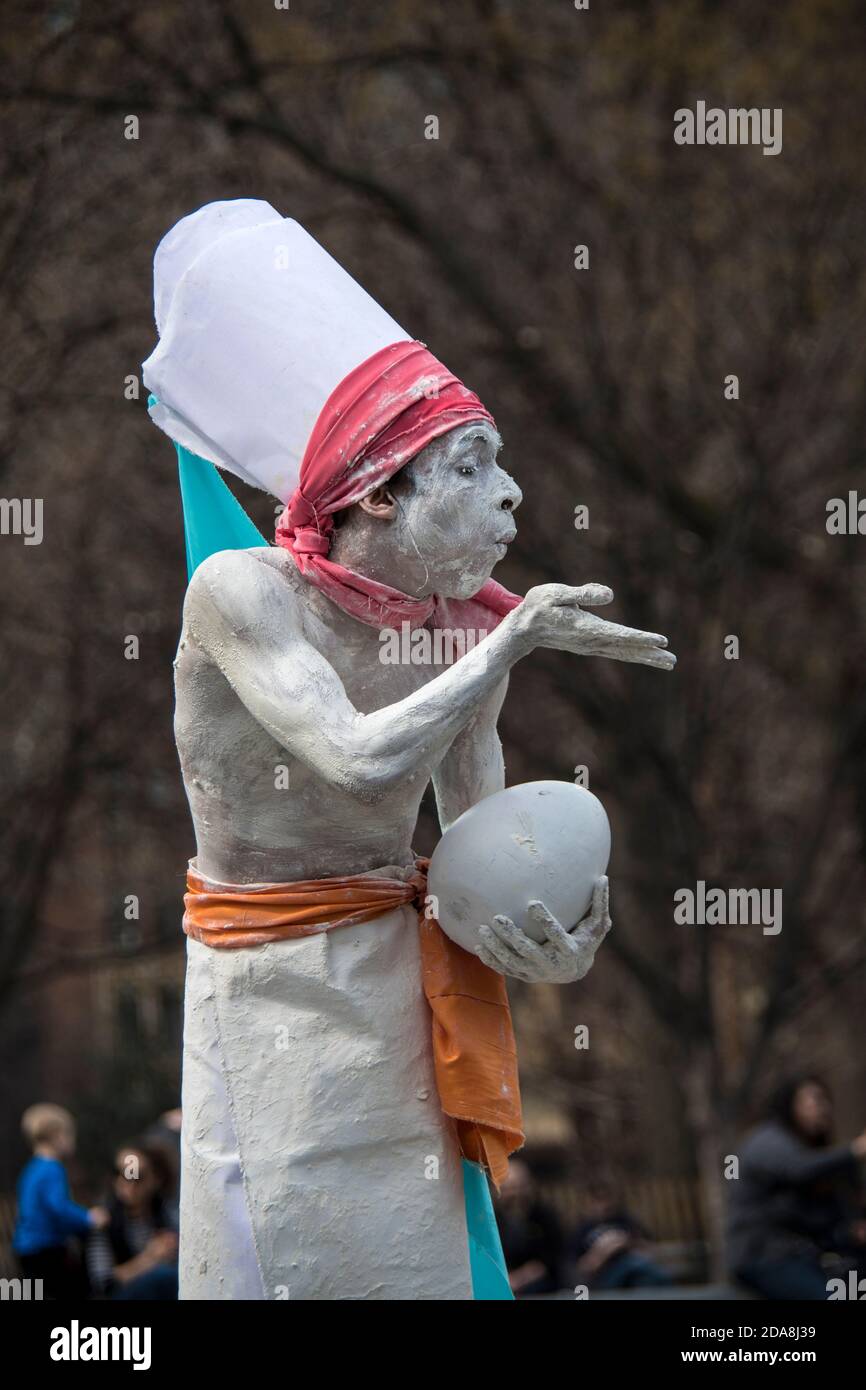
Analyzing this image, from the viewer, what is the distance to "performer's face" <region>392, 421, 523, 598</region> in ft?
17.4

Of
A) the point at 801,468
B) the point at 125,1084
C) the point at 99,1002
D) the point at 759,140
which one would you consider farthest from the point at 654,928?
the point at 99,1002

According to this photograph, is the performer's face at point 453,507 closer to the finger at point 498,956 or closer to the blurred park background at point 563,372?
the finger at point 498,956

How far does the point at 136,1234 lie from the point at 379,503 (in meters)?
5.36

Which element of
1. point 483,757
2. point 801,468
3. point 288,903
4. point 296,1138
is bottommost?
point 296,1138

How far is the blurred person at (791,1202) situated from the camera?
926 centimetres

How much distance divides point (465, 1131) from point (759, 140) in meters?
10.3

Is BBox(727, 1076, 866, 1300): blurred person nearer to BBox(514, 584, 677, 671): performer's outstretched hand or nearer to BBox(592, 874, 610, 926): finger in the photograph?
BBox(592, 874, 610, 926): finger

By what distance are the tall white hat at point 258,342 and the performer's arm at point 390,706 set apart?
1.61 ft

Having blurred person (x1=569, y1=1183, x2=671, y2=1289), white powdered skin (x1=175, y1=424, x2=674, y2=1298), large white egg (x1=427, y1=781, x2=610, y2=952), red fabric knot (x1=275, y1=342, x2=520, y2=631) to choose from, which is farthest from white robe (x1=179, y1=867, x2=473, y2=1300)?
blurred person (x1=569, y1=1183, x2=671, y2=1289)

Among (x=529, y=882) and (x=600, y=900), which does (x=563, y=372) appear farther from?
(x=529, y=882)

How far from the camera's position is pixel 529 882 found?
16.9 ft

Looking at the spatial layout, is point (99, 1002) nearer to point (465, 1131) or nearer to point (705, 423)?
point (705, 423)

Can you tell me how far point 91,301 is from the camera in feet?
45.7

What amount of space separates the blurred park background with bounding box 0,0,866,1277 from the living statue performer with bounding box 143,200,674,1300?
26.6 ft
